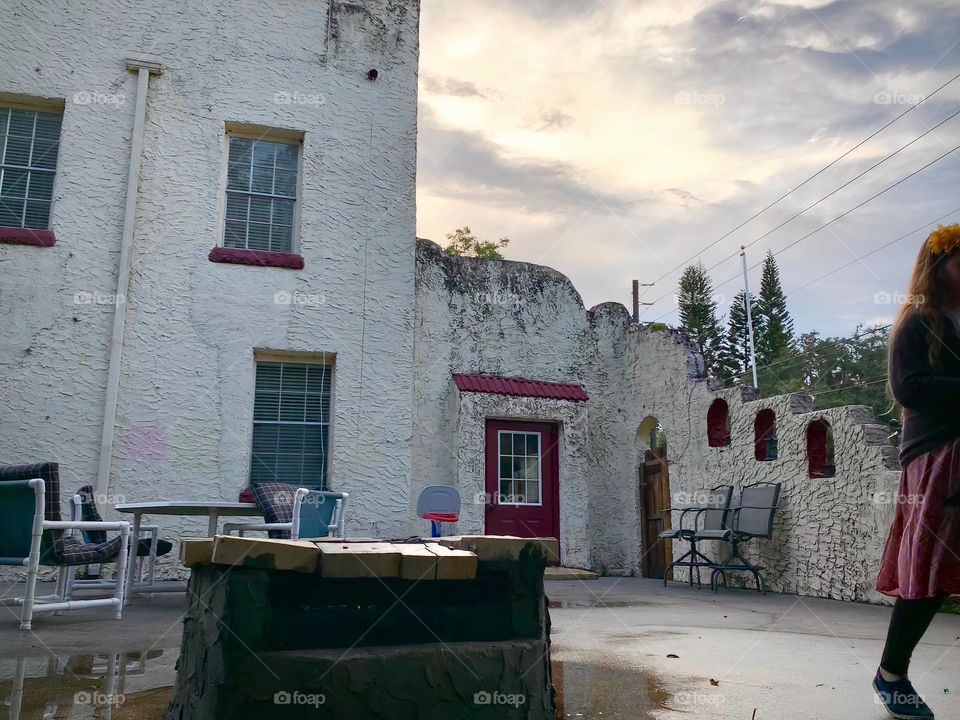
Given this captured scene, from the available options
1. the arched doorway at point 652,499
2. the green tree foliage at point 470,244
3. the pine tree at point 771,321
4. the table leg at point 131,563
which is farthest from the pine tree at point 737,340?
the table leg at point 131,563

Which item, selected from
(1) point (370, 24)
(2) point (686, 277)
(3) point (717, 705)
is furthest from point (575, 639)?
(2) point (686, 277)

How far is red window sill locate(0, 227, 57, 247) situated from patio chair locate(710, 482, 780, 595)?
24.5 feet

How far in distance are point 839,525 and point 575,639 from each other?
13.0 feet

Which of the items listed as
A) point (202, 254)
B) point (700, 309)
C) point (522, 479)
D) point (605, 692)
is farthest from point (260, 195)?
point (700, 309)

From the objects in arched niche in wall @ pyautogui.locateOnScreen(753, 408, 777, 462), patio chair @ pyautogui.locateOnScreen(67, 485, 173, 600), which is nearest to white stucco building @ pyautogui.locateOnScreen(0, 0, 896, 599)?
arched niche in wall @ pyautogui.locateOnScreen(753, 408, 777, 462)

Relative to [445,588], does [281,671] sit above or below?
below

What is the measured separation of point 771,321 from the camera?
138 feet

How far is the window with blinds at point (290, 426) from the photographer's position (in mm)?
8617

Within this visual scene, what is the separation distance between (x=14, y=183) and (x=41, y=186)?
0.93 feet

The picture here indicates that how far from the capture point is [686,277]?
4462 cm

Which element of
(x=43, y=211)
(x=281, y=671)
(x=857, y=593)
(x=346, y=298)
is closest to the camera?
(x=281, y=671)

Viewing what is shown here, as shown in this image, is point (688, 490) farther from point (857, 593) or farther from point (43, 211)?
point (43, 211)

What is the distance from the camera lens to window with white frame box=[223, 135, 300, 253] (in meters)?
9.05

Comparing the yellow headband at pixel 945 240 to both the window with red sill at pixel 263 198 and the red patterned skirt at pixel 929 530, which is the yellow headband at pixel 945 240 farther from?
the window with red sill at pixel 263 198
